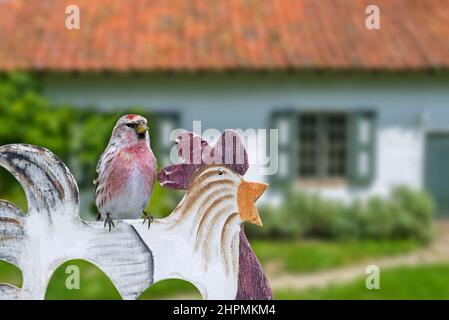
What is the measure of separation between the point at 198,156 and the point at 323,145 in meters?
10.1

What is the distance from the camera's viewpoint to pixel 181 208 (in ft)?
10.7

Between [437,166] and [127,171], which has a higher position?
[437,166]

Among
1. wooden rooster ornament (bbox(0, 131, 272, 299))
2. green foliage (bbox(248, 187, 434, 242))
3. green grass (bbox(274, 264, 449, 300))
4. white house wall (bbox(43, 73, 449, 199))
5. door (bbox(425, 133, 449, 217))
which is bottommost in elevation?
wooden rooster ornament (bbox(0, 131, 272, 299))

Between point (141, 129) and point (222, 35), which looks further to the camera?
point (222, 35)

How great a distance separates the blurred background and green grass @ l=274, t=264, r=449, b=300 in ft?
5.98

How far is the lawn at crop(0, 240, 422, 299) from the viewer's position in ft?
28.1

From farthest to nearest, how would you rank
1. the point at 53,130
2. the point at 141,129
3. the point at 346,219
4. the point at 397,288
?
the point at 346,219 → the point at 53,130 → the point at 397,288 → the point at 141,129

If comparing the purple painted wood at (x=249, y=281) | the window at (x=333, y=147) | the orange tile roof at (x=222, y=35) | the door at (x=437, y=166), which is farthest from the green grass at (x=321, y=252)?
the purple painted wood at (x=249, y=281)

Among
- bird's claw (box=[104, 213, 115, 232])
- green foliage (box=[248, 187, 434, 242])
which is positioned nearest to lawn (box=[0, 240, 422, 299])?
green foliage (box=[248, 187, 434, 242])

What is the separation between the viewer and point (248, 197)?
3.31 meters

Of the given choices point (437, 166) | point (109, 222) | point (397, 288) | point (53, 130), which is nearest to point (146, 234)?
point (109, 222)

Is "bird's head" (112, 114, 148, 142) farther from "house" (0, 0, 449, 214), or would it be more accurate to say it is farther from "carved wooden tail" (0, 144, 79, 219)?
"house" (0, 0, 449, 214)

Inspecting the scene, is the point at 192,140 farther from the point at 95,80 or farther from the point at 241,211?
the point at 95,80

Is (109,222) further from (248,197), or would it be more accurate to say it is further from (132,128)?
(248,197)
